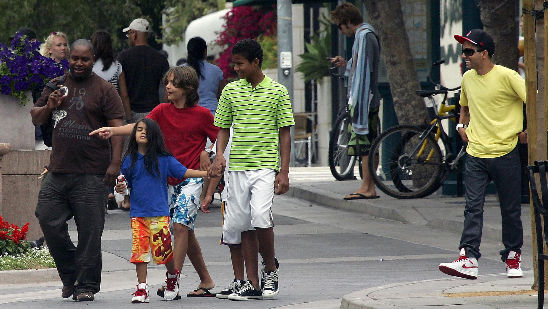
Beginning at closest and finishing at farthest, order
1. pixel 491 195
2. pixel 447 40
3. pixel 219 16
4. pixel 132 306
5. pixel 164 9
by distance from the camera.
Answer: pixel 132 306
pixel 491 195
pixel 447 40
pixel 219 16
pixel 164 9

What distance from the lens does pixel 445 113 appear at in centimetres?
1623

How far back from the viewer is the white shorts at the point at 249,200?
989cm

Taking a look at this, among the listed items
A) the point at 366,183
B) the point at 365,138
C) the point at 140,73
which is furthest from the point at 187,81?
the point at 366,183

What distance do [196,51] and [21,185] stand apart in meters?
3.83

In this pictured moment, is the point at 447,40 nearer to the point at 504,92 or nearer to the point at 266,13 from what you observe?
the point at 504,92

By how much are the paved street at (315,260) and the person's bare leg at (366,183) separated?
169 mm

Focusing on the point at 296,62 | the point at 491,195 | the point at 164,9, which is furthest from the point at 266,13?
the point at 491,195

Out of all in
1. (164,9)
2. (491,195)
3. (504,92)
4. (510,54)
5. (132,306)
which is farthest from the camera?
(164,9)

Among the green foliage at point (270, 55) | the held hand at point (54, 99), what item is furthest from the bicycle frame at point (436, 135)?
the green foliage at point (270, 55)

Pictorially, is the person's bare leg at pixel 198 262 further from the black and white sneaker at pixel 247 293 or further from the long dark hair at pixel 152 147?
the long dark hair at pixel 152 147

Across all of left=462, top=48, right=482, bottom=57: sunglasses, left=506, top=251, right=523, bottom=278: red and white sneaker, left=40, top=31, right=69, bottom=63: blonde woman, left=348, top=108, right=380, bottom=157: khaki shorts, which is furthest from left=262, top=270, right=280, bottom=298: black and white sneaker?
left=348, top=108, right=380, bottom=157: khaki shorts

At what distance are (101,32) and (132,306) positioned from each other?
653 centimetres

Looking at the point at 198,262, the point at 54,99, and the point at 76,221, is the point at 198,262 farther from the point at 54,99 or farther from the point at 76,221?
the point at 54,99

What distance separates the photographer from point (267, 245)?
1004cm
